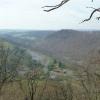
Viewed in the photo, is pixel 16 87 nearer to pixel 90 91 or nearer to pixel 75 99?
pixel 75 99

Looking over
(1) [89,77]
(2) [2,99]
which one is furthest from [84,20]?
(2) [2,99]

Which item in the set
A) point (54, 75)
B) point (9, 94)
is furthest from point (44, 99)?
point (54, 75)

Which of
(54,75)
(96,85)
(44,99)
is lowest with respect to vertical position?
(54,75)

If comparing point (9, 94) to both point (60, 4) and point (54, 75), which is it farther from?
point (60, 4)

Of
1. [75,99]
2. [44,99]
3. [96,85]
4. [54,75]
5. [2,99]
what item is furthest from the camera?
[54,75]

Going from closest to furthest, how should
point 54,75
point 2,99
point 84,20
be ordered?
point 84,20
point 2,99
point 54,75

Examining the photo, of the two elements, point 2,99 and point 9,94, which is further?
point 9,94

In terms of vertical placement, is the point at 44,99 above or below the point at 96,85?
below

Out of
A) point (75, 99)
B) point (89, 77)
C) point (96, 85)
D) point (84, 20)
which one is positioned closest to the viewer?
point (84, 20)

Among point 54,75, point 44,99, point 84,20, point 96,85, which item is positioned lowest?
point 54,75
